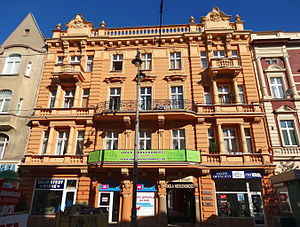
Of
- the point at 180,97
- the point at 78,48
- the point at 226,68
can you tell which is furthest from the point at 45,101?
the point at 226,68

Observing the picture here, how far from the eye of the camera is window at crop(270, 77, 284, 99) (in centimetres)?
1642

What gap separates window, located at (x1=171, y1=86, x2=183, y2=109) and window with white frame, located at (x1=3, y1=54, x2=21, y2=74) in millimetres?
14614

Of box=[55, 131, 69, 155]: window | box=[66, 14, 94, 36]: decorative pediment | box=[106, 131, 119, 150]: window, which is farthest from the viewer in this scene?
box=[66, 14, 94, 36]: decorative pediment

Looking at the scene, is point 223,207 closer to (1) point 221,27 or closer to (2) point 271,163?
(2) point 271,163

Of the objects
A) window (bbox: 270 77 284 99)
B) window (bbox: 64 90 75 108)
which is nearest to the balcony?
window (bbox: 270 77 284 99)

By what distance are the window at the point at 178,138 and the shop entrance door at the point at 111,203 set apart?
583 centimetres

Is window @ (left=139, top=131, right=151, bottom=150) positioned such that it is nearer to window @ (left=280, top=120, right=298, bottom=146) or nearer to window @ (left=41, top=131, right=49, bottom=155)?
window @ (left=41, top=131, right=49, bottom=155)

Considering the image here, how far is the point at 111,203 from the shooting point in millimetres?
14297

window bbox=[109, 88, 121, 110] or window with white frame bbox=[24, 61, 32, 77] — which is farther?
window with white frame bbox=[24, 61, 32, 77]

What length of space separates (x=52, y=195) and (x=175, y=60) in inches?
611

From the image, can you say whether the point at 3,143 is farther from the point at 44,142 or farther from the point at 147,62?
the point at 147,62

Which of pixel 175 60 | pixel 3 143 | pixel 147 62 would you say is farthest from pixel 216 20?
pixel 3 143

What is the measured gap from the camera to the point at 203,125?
1577 centimetres

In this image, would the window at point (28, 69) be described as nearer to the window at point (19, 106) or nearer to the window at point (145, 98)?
the window at point (19, 106)
